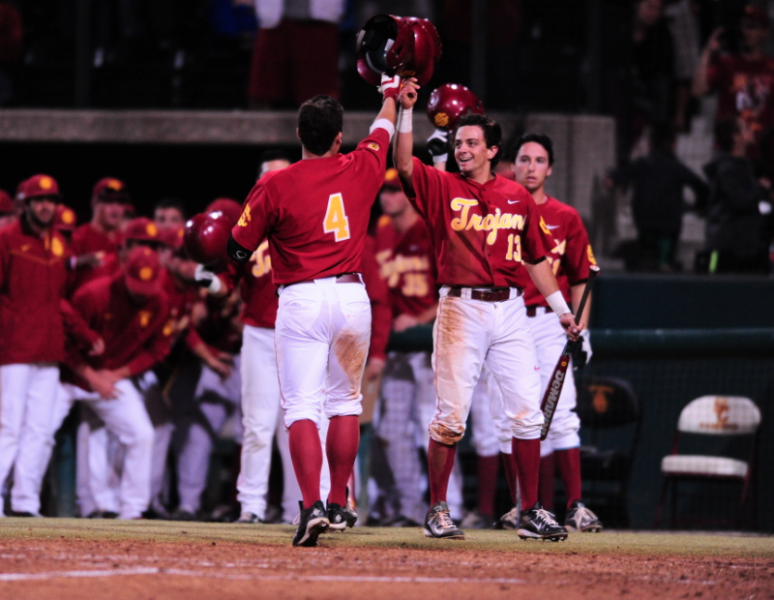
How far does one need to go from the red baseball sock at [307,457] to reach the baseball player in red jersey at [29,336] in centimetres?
281

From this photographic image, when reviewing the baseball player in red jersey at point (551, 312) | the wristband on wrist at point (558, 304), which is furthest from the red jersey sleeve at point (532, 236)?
the baseball player in red jersey at point (551, 312)

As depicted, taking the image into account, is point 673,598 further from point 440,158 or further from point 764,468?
point 764,468

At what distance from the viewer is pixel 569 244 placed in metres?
6.09

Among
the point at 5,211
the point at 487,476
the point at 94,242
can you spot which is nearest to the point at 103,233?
the point at 94,242

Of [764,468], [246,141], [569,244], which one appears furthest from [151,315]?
[764,468]

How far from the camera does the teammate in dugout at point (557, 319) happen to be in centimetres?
601

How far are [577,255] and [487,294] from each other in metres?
1.15

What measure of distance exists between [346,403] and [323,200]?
856 mm

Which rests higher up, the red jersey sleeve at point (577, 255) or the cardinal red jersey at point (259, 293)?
the red jersey sleeve at point (577, 255)

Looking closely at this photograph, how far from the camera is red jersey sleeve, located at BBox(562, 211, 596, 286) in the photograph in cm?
609

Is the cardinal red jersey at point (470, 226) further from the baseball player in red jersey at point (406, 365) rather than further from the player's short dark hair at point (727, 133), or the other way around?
the player's short dark hair at point (727, 133)

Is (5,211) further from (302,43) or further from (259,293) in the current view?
(259,293)

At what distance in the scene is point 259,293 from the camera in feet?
21.2

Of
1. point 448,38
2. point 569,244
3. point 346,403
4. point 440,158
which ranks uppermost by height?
point 448,38
